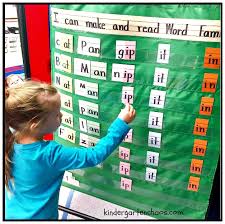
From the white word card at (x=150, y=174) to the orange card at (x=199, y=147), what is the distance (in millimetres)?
196

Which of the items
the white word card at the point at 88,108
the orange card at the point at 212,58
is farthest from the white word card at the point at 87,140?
the orange card at the point at 212,58

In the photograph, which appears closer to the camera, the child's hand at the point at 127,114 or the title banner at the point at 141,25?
the title banner at the point at 141,25

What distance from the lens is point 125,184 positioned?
4.40ft

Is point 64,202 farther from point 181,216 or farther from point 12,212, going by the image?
point 181,216

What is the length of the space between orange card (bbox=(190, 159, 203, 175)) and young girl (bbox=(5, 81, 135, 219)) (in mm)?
314

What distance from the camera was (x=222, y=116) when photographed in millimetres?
1048

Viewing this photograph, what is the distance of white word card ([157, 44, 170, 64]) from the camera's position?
40.2 inches

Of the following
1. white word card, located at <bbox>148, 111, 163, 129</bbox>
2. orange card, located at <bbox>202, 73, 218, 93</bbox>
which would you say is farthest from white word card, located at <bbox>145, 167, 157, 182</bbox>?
orange card, located at <bbox>202, 73, 218, 93</bbox>

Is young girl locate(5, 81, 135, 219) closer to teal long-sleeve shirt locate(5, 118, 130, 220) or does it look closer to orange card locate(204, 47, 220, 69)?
teal long-sleeve shirt locate(5, 118, 130, 220)

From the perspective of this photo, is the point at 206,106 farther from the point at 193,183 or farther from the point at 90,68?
the point at 90,68

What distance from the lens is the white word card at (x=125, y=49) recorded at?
105 cm

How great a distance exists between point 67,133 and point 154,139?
424 mm

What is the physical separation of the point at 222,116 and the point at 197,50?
0.26 metres

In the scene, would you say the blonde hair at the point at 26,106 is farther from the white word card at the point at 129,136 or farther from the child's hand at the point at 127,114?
the white word card at the point at 129,136
